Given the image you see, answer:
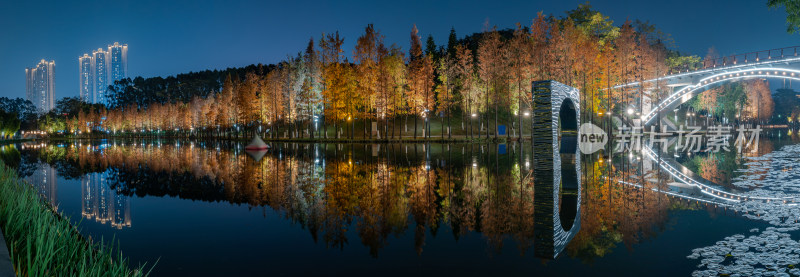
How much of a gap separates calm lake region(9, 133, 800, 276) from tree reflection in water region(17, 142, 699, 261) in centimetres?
6

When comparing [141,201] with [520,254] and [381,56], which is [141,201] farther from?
[381,56]

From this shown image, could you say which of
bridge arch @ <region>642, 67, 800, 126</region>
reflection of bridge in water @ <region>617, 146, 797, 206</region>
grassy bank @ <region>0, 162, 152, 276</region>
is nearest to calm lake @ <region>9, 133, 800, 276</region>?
reflection of bridge in water @ <region>617, 146, 797, 206</region>

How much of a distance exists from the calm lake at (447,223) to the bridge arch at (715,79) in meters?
35.2

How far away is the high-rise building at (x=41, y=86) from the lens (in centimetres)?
14175

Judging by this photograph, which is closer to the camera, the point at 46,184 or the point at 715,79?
the point at 46,184

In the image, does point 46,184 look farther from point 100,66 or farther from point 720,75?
point 100,66

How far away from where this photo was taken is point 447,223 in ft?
28.4

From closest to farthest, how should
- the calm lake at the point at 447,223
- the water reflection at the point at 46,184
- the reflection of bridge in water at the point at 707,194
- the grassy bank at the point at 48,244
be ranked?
the grassy bank at the point at 48,244 → the calm lake at the point at 447,223 → the reflection of bridge in water at the point at 707,194 → the water reflection at the point at 46,184

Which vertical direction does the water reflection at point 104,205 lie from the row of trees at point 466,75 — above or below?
below

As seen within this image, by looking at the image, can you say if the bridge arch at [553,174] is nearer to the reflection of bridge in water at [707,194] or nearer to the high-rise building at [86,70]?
the reflection of bridge in water at [707,194]

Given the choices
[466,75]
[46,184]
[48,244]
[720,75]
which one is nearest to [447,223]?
[48,244]

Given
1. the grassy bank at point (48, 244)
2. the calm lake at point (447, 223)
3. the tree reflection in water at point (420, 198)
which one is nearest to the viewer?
the grassy bank at point (48, 244)

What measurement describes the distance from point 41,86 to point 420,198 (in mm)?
182665

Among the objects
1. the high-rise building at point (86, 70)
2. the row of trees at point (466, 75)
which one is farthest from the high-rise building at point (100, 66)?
the row of trees at point (466, 75)
